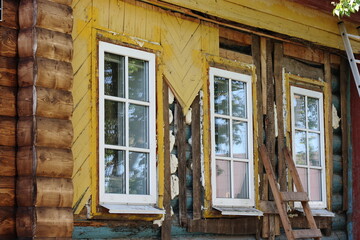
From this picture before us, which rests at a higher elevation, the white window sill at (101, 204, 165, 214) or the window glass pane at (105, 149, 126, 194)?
the window glass pane at (105, 149, 126, 194)

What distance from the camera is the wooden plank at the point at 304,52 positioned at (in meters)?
8.74

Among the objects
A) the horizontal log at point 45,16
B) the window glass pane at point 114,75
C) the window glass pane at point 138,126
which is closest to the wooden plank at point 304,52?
the window glass pane at point 138,126

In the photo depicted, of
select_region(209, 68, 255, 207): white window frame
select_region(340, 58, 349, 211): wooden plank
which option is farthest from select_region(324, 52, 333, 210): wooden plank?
select_region(209, 68, 255, 207): white window frame

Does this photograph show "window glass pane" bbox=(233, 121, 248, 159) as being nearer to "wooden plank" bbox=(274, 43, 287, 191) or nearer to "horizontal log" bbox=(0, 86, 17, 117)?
"wooden plank" bbox=(274, 43, 287, 191)

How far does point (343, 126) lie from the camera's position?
9312 millimetres

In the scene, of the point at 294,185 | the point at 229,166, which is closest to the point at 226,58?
the point at 229,166

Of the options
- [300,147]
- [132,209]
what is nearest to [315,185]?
[300,147]

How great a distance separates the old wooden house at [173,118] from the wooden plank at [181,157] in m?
0.01

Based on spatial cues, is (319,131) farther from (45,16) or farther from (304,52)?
(45,16)

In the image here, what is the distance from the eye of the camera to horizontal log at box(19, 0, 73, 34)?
5930 millimetres

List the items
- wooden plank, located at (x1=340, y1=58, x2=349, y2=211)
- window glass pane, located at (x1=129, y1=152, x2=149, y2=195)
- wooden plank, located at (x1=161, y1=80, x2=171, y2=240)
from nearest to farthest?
window glass pane, located at (x1=129, y1=152, x2=149, y2=195) < wooden plank, located at (x1=161, y1=80, x2=171, y2=240) < wooden plank, located at (x1=340, y1=58, x2=349, y2=211)

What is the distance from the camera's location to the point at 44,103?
5809mm

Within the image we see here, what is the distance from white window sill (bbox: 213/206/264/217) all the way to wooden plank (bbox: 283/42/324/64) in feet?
6.66

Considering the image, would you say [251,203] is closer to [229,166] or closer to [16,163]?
[229,166]
